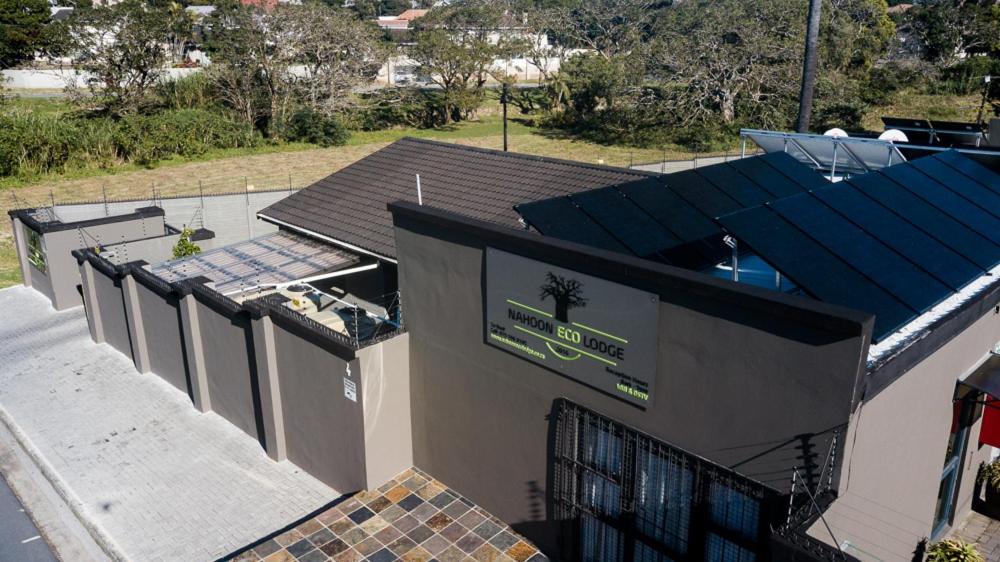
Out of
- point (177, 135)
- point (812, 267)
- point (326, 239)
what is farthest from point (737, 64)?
point (812, 267)

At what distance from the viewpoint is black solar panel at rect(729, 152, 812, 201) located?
11125 mm

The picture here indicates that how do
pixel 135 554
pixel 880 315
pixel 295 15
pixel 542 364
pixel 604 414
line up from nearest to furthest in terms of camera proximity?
pixel 880 315, pixel 604 414, pixel 542 364, pixel 135 554, pixel 295 15

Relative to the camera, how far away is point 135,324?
1694cm

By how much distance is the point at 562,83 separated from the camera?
58.2m

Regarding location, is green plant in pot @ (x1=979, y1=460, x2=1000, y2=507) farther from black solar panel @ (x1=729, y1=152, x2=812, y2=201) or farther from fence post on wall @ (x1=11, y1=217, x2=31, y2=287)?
fence post on wall @ (x1=11, y1=217, x2=31, y2=287)

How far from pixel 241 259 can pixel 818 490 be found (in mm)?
14528

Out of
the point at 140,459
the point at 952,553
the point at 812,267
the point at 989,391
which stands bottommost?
the point at 140,459

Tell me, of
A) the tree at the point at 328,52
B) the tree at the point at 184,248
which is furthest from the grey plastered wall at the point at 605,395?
the tree at the point at 328,52

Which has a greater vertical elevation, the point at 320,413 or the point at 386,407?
the point at 386,407

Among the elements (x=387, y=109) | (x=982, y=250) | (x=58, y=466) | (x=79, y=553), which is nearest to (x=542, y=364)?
(x=982, y=250)

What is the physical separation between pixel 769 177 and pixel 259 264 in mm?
Result: 11478

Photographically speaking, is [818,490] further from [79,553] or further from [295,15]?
[295,15]

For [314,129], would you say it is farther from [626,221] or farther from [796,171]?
[626,221]

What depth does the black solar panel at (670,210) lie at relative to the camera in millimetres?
9781
